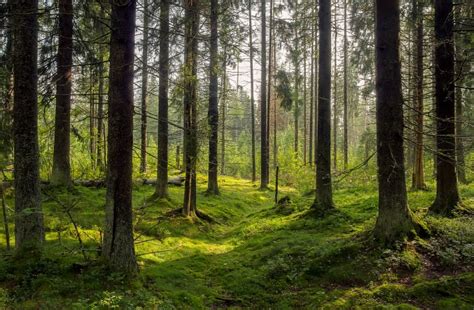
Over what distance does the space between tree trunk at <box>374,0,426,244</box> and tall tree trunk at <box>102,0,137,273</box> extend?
456cm

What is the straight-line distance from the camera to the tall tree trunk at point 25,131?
5836mm

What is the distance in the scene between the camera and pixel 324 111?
10656 mm

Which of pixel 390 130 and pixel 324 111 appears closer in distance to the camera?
pixel 390 130

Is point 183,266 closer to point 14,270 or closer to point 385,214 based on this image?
point 14,270

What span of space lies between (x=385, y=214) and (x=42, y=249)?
606 centimetres

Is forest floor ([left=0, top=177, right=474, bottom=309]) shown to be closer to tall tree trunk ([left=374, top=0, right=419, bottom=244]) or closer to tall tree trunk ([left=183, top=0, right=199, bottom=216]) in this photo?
tall tree trunk ([left=374, top=0, right=419, bottom=244])

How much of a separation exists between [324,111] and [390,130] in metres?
3.96

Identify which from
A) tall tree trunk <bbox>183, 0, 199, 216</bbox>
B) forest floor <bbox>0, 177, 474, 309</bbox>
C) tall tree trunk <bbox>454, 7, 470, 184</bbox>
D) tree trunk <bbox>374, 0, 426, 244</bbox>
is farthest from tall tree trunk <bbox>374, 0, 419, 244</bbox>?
tall tree trunk <bbox>183, 0, 199, 216</bbox>

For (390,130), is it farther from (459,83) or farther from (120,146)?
(459,83)

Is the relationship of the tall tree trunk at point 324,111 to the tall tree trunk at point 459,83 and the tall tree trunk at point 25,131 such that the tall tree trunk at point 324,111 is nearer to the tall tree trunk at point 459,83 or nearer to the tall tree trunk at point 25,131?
the tall tree trunk at point 459,83

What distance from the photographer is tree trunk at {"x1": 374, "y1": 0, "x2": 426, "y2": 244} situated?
6.68 m

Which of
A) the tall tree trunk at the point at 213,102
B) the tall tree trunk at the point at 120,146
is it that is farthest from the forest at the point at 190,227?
the tall tree trunk at the point at 213,102

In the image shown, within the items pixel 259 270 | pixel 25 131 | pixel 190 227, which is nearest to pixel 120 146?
pixel 25 131

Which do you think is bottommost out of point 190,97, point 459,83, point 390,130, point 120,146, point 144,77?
point 120,146
